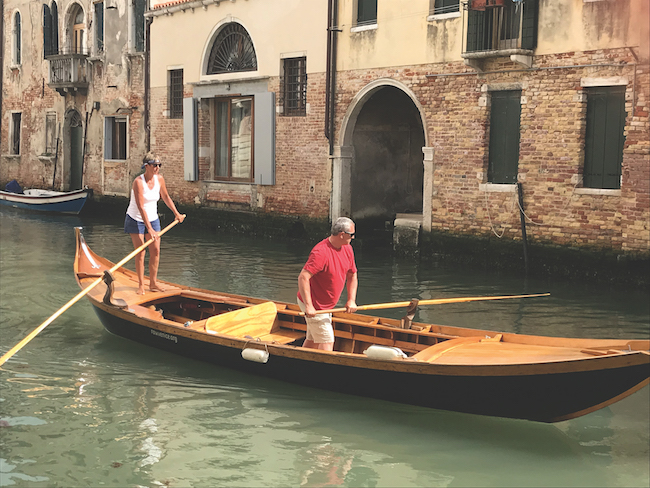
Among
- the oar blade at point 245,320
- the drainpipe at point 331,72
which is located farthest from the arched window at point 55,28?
the oar blade at point 245,320

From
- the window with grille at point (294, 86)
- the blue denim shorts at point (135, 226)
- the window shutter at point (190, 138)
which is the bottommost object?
the blue denim shorts at point (135, 226)

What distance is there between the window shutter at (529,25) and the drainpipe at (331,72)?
3.76 meters

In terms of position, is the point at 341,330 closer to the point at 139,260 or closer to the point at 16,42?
the point at 139,260

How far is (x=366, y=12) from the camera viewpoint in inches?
536

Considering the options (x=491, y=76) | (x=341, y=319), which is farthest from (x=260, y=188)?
(x=341, y=319)

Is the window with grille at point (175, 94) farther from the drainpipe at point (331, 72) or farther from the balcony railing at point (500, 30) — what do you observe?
the balcony railing at point (500, 30)

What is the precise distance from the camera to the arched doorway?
14.4 m

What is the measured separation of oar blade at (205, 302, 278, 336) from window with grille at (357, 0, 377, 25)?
25.2 ft

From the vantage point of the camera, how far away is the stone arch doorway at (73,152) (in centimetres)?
2177

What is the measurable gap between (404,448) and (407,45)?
28.9ft

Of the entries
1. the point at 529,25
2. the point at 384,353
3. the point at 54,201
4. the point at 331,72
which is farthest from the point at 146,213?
the point at 54,201

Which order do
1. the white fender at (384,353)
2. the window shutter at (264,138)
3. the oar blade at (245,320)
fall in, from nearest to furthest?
the white fender at (384,353)
the oar blade at (245,320)
the window shutter at (264,138)

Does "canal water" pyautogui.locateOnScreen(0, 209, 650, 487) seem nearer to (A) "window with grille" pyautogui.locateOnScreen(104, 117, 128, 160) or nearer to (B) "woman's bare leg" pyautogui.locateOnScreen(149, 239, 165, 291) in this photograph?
(B) "woman's bare leg" pyautogui.locateOnScreen(149, 239, 165, 291)

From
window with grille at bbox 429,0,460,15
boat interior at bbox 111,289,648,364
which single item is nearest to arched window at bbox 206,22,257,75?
window with grille at bbox 429,0,460,15
